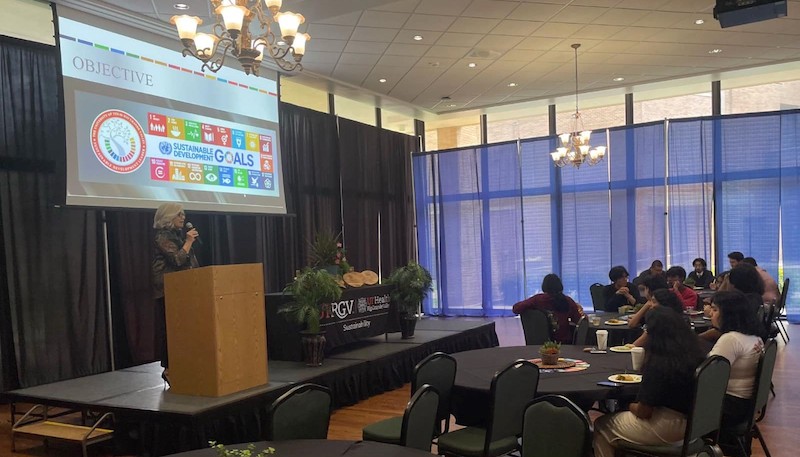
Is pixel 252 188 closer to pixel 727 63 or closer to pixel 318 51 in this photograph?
pixel 318 51

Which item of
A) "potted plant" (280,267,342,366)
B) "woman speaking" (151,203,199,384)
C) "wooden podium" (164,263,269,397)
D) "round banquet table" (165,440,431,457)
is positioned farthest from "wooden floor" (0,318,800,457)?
"round banquet table" (165,440,431,457)

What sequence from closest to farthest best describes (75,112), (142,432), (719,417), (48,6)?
(719,417) < (142,432) < (75,112) < (48,6)

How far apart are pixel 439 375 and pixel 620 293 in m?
3.83

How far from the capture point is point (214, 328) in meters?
4.19

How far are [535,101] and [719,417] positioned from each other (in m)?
8.98

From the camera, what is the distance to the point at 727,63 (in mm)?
9344

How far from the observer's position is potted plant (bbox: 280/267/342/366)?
5.41 meters

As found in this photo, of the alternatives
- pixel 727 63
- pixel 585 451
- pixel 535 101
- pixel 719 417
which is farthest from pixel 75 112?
pixel 727 63

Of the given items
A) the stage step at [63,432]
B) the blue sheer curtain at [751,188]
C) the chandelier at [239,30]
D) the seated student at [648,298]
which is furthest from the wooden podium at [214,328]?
the blue sheer curtain at [751,188]

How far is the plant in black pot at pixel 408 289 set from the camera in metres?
6.96

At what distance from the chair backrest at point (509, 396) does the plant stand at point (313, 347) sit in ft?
8.82

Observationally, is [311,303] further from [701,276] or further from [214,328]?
[701,276]

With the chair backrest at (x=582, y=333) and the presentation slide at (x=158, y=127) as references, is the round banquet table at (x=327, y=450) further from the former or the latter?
the presentation slide at (x=158, y=127)

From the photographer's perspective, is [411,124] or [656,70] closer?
[656,70]
